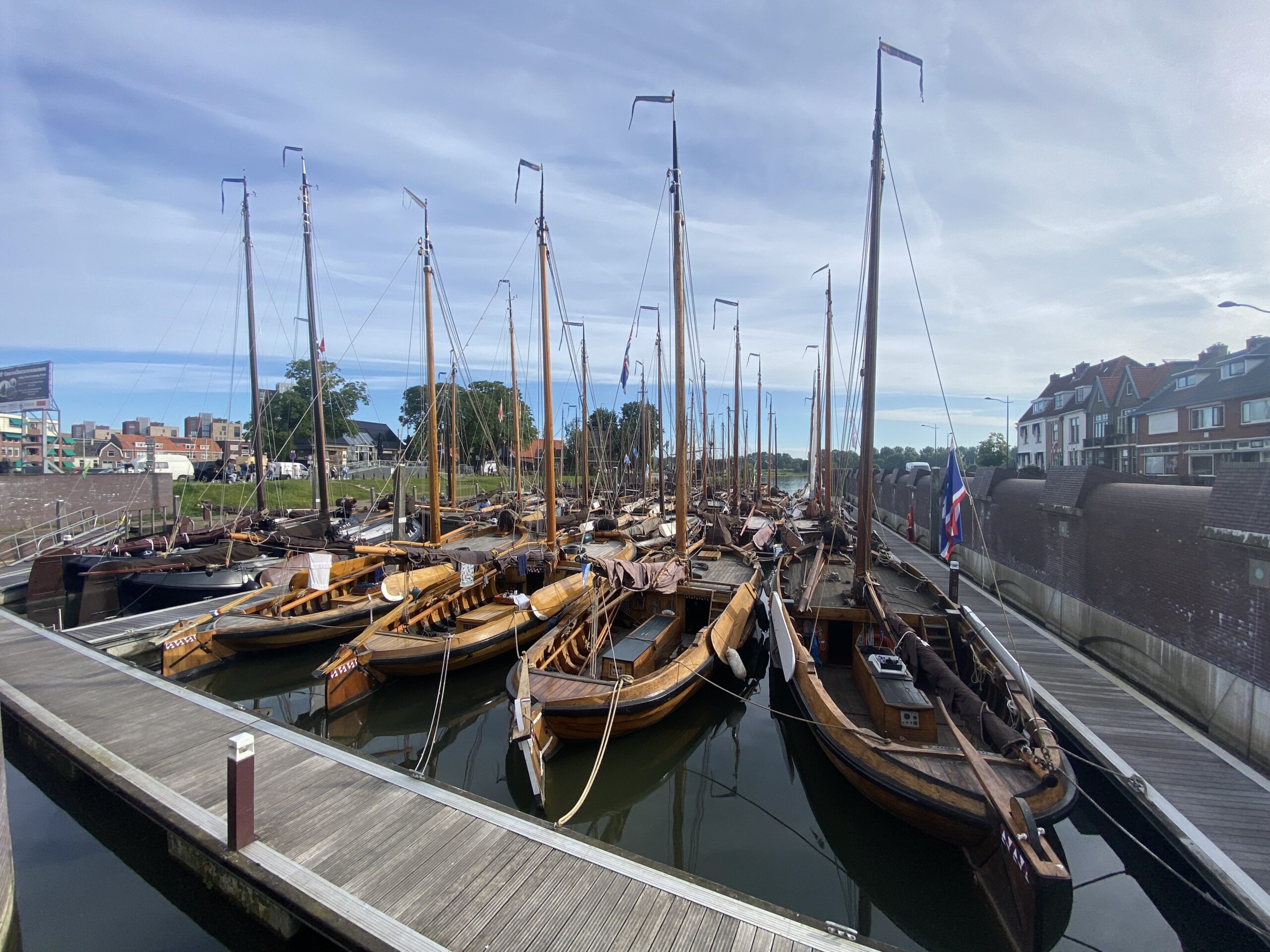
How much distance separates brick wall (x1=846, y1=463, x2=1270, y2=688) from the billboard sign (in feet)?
174

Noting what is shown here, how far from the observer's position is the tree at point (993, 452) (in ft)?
203

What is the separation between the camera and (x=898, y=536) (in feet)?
115

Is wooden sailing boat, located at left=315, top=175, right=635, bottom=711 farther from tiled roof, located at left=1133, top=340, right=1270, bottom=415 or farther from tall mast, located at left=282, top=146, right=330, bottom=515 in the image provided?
tiled roof, located at left=1133, top=340, right=1270, bottom=415

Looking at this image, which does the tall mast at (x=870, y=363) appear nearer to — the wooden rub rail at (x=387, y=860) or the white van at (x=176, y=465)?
the wooden rub rail at (x=387, y=860)

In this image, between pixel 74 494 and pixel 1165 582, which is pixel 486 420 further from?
pixel 1165 582

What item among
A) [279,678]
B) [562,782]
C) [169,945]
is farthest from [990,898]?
[279,678]

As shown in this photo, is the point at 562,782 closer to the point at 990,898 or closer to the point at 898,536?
the point at 990,898

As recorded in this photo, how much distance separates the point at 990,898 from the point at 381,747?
9.39 m

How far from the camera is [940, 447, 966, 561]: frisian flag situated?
457 inches

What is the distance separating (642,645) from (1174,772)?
8030 millimetres

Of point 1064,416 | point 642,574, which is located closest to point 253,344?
point 642,574

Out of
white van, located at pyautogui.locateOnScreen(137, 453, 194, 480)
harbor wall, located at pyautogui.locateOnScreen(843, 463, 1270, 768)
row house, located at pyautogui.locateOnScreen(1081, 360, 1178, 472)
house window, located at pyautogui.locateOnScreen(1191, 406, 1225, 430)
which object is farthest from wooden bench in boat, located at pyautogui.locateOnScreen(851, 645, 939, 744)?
white van, located at pyautogui.locateOnScreen(137, 453, 194, 480)

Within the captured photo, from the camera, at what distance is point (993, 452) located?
64875 mm

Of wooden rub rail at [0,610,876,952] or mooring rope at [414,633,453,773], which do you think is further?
mooring rope at [414,633,453,773]
